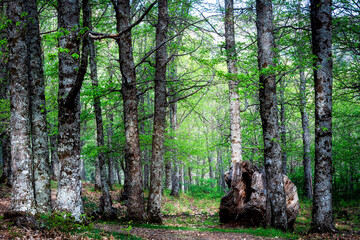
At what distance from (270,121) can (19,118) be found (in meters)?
7.44

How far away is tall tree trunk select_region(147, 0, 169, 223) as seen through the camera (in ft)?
31.7

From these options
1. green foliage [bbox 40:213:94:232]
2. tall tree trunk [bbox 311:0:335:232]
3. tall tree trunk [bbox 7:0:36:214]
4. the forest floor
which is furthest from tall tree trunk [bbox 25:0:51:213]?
tall tree trunk [bbox 311:0:335:232]

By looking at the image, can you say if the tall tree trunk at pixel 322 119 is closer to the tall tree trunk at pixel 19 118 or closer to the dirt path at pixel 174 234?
the dirt path at pixel 174 234

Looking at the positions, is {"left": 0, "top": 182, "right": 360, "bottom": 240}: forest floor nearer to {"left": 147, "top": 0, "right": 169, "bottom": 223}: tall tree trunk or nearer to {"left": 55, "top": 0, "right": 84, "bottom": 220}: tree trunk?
{"left": 55, "top": 0, "right": 84, "bottom": 220}: tree trunk

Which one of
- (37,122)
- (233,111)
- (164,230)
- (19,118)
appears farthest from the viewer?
(233,111)

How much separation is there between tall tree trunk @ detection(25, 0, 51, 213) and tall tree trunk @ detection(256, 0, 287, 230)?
7.53 metres

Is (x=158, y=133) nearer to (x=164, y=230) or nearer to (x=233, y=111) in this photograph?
(x=164, y=230)

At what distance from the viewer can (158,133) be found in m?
10.2

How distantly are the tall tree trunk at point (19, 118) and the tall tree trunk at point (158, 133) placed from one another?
15.2ft

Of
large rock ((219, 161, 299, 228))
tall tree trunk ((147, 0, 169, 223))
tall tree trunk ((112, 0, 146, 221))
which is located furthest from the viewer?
large rock ((219, 161, 299, 228))

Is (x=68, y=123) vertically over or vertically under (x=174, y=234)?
over

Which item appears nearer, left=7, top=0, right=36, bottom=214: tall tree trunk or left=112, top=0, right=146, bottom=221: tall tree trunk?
left=7, top=0, right=36, bottom=214: tall tree trunk

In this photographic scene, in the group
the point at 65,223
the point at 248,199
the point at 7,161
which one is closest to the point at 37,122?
the point at 65,223

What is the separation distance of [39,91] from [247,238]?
28.0ft
